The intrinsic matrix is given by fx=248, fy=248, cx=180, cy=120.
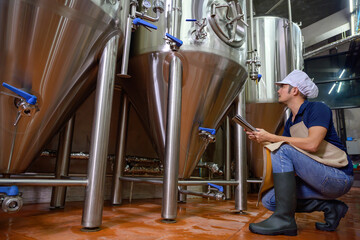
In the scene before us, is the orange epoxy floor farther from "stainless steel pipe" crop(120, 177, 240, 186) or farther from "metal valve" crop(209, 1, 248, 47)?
"metal valve" crop(209, 1, 248, 47)

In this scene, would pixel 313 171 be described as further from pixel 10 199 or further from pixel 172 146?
pixel 10 199

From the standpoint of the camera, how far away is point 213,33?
4.65ft

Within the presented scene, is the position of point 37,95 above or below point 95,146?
above

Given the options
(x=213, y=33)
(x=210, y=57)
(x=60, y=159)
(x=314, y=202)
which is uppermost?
(x=213, y=33)

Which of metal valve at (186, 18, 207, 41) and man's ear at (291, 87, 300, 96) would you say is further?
metal valve at (186, 18, 207, 41)

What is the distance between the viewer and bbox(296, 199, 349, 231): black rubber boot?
1.12 metres

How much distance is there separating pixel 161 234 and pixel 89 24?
0.88 m

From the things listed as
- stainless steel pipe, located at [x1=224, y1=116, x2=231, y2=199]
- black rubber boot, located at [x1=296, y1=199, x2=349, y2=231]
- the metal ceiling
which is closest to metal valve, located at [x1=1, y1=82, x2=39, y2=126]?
black rubber boot, located at [x1=296, y1=199, x2=349, y2=231]

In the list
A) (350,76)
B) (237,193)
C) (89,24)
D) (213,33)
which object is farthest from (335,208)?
(350,76)

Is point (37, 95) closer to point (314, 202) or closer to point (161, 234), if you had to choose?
point (161, 234)

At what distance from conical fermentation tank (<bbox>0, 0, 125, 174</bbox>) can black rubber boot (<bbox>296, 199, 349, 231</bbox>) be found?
118 cm

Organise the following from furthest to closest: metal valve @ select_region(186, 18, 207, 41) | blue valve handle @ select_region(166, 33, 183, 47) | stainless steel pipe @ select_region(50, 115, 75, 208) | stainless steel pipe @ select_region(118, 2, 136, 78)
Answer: stainless steel pipe @ select_region(50, 115, 75, 208) < metal valve @ select_region(186, 18, 207, 41) < blue valve handle @ select_region(166, 33, 183, 47) < stainless steel pipe @ select_region(118, 2, 136, 78)

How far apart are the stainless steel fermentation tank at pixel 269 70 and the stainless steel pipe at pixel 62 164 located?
1622mm

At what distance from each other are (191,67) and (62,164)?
0.96 meters
